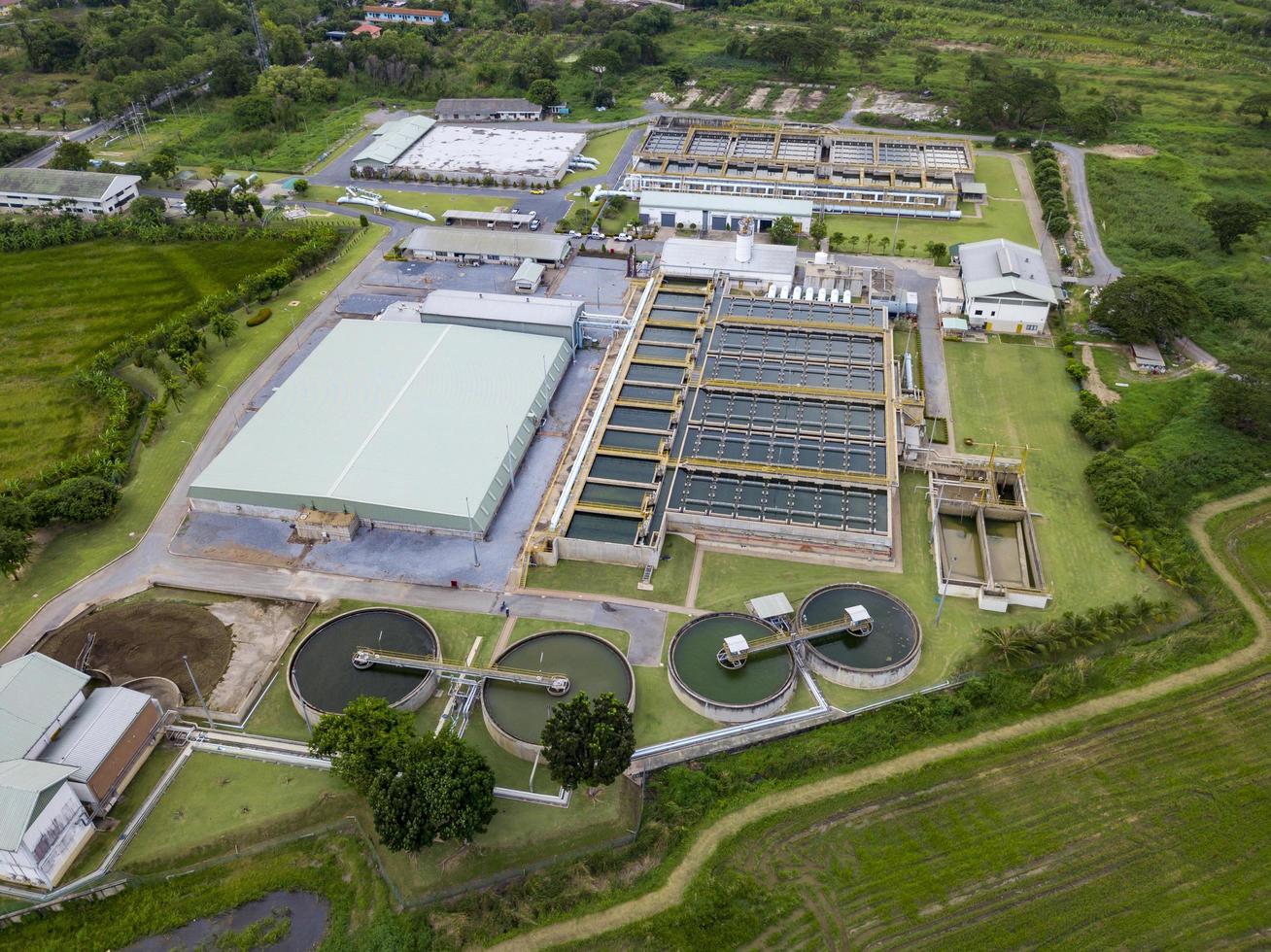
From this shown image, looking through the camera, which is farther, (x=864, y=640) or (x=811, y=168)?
(x=811, y=168)

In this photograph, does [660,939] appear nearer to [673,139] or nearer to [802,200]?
[802,200]

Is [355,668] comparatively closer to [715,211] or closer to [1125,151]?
[715,211]

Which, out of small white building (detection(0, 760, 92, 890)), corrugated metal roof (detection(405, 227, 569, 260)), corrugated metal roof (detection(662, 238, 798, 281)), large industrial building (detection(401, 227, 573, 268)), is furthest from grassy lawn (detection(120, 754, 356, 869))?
corrugated metal roof (detection(405, 227, 569, 260))

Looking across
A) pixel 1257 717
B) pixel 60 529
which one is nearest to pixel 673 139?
pixel 60 529

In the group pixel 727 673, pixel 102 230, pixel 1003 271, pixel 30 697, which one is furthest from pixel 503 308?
pixel 102 230

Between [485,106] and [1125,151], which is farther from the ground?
[1125,151]

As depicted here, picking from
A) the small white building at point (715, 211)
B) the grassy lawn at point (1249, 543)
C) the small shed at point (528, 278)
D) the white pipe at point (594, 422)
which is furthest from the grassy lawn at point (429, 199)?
the grassy lawn at point (1249, 543)

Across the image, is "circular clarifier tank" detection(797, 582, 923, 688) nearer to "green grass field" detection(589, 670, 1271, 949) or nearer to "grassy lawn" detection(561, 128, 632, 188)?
"green grass field" detection(589, 670, 1271, 949)

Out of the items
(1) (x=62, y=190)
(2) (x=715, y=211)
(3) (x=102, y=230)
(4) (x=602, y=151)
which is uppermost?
(4) (x=602, y=151)
